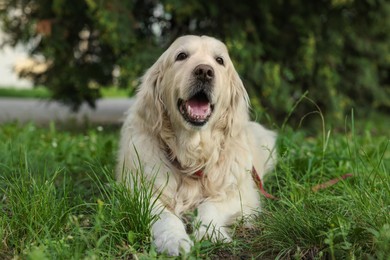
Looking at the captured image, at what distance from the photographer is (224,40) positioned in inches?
312

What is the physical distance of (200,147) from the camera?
359 centimetres

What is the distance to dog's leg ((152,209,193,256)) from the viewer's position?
2742 mm

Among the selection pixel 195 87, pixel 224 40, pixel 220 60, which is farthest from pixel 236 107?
pixel 224 40

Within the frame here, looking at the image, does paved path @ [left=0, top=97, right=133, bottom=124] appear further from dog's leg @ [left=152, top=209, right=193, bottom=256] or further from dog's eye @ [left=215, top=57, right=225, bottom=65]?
dog's leg @ [left=152, top=209, right=193, bottom=256]

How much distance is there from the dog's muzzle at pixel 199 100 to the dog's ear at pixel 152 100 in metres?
0.19

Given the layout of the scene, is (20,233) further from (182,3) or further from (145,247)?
(182,3)

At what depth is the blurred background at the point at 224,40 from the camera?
762cm

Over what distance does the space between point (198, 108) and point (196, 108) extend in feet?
0.05

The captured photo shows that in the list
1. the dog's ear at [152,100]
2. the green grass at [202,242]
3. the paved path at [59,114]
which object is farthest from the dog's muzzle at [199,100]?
the paved path at [59,114]

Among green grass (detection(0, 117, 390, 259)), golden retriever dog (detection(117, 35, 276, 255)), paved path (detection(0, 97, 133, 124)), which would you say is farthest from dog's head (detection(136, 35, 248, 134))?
paved path (detection(0, 97, 133, 124))

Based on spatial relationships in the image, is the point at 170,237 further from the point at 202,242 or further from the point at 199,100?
the point at 199,100

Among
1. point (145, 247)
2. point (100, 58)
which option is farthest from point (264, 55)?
point (145, 247)

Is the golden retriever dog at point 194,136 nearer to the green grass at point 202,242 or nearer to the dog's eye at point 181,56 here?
the dog's eye at point 181,56

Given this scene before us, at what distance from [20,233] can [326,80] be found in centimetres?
637
